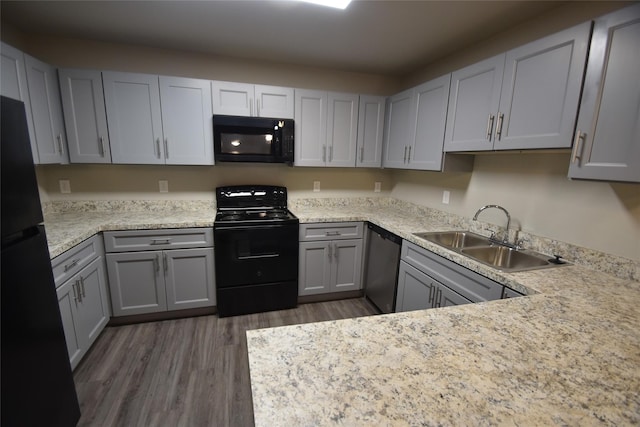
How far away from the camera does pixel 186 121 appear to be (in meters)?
2.45

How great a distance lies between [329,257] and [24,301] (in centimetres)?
211

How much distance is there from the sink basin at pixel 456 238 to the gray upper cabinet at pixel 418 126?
539 millimetres

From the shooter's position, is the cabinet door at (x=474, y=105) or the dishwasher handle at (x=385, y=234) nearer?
the cabinet door at (x=474, y=105)

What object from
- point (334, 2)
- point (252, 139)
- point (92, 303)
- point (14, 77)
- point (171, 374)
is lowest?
point (171, 374)

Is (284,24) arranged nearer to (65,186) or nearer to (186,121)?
(186,121)

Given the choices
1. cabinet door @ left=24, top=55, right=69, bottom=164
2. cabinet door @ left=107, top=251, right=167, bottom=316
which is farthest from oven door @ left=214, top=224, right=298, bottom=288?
cabinet door @ left=24, top=55, right=69, bottom=164

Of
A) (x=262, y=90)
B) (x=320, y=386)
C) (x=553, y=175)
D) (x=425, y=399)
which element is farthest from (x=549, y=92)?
(x=262, y=90)

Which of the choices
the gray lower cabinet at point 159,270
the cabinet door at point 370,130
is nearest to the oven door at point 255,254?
the gray lower cabinet at point 159,270

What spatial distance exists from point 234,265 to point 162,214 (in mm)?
883

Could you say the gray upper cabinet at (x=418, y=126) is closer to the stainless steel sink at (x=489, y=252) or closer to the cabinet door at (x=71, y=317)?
the stainless steel sink at (x=489, y=252)

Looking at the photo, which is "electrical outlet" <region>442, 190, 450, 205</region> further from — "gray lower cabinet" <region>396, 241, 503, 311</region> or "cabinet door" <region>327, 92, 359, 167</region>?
"cabinet door" <region>327, 92, 359, 167</region>

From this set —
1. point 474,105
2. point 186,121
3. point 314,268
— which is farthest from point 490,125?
point 186,121

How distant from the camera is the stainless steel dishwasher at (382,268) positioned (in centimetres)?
234

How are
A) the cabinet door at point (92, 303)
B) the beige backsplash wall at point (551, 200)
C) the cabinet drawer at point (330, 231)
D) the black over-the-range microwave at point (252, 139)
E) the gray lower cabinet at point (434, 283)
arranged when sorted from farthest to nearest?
the cabinet drawer at point (330, 231), the black over-the-range microwave at point (252, 139), the cabinet door at point (92, 303), the gray lower cabinet at point (434, 283), the beige backsplash wall at point (551, 200)
